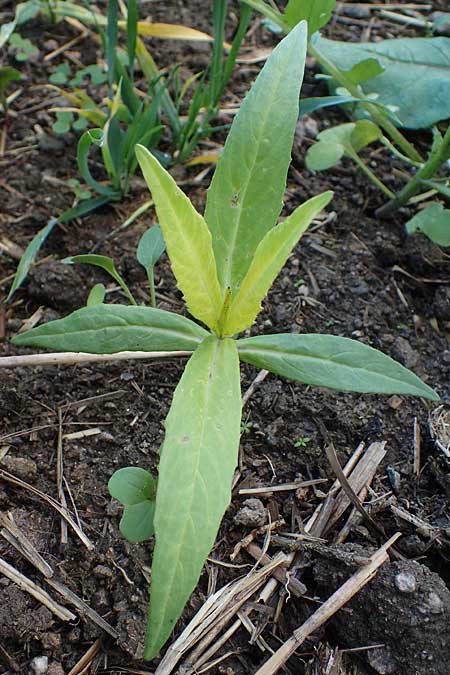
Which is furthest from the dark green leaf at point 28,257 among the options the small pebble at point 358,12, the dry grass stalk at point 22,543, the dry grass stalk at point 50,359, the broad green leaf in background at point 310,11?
the small pebble at point 358,12

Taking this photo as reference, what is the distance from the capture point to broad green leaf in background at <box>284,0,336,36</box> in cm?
163

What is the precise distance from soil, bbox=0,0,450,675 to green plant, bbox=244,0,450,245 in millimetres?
98

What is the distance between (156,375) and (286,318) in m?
0.36

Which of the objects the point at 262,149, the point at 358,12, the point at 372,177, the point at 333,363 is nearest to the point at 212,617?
the point at 333,363

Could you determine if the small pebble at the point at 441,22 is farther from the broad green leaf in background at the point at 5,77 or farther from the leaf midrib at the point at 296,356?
the leaf midrib at the point at 296,356

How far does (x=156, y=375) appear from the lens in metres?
1.63

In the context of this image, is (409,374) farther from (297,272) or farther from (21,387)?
(21,387)

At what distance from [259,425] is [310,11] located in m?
0.98

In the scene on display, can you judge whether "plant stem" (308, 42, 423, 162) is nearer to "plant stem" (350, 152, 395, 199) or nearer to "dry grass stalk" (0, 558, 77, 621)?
"plant stem" (350, 152, 395, 199)

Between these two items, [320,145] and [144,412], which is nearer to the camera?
[144,412]

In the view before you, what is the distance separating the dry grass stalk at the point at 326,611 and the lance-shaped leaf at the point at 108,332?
543mm

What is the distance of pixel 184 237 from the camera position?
3.94 ft

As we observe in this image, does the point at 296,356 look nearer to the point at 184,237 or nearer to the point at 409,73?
the point at 184,237

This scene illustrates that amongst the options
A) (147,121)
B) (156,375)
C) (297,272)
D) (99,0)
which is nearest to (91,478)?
(156,375)
